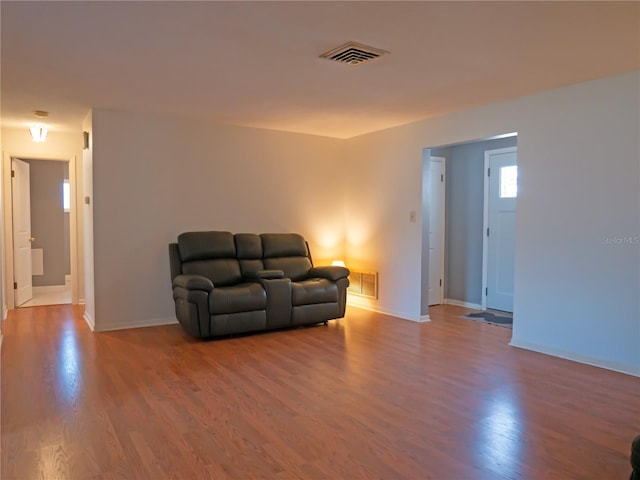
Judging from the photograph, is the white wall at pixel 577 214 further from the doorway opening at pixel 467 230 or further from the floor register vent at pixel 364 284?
the floor register vent at pixel 364 284

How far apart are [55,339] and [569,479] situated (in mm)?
4451

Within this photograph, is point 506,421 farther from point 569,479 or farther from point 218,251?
point 218,251

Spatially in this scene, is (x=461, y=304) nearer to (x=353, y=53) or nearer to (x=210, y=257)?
(x=210, y=257)

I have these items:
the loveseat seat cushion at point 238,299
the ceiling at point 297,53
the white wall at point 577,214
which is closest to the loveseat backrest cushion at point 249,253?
the loveseat seat cushion at point 238,299

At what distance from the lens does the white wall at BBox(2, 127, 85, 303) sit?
591 centimetres

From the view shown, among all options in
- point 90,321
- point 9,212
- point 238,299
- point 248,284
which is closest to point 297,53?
point 238,299

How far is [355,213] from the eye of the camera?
639 cm

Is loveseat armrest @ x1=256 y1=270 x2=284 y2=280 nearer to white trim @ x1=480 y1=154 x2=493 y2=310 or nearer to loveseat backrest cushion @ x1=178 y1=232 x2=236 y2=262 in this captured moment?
loveseat backrest cushion @ x1=178 y1=232 x2=236 y2=262

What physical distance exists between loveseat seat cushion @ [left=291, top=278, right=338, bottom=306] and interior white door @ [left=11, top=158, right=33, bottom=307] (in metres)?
3.89

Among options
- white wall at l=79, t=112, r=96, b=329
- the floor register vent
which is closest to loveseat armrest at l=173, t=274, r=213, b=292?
white wall at l=79, t=112, r=96, b=329

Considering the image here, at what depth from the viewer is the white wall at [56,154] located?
5.91m

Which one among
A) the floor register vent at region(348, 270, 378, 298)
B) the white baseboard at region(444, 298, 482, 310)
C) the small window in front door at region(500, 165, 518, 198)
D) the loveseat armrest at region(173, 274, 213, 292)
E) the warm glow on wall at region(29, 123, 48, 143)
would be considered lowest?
the white baseboard at region(444, 298, 482, 310)

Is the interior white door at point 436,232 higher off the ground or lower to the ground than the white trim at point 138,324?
higher

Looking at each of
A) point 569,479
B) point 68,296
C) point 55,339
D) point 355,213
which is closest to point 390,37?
point 569,479
